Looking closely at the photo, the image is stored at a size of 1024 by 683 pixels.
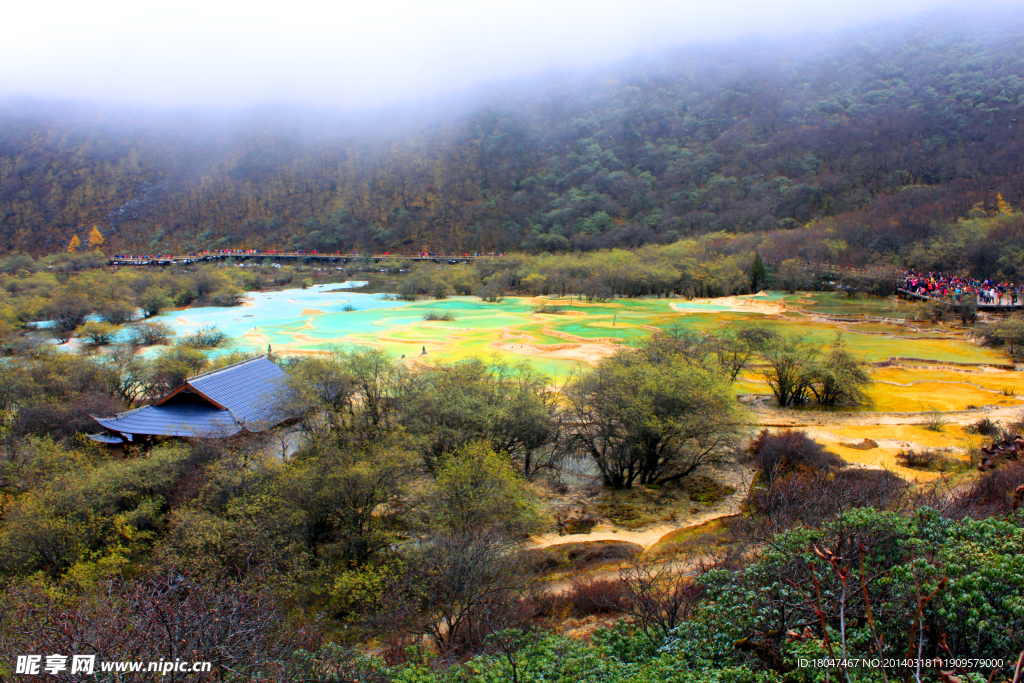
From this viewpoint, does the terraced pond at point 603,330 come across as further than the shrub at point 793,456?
Yes

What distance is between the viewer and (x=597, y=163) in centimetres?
15050

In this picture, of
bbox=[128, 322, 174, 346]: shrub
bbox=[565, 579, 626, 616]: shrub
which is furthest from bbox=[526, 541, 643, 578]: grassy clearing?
bbox=[128, 322, 174, 346]: shrub

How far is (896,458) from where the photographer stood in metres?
22.6

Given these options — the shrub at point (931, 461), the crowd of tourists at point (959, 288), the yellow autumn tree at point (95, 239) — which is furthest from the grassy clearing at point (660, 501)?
the yellow autumn tree at point (95, 239)

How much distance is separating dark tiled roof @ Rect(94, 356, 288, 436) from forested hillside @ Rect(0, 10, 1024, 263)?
292 ft

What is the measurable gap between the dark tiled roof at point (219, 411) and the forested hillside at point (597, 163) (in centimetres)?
8895

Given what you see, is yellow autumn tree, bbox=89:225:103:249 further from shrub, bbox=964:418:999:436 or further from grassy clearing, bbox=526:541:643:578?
shrub, bbox=964:418:999:436

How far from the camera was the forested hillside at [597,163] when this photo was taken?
116 m

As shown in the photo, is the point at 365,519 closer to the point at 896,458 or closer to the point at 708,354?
the point at 896,458

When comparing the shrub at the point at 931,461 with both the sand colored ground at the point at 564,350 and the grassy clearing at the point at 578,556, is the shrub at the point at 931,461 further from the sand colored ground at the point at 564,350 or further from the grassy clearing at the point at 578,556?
the sand colored ground at the point at 564,350

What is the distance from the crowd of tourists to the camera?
58188mm

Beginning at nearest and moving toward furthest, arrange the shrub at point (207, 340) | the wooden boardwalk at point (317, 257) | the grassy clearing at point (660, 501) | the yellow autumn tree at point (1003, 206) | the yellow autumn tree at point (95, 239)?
the grassy clearing at point (660, 501) → the shrub at point (207, 340) → the yellow autumn tree at point (1003, 206) → the wooden boardwalk at point (317, 257) → the yellow autumn tree at point (95, 239)

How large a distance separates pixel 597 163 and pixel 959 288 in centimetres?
10380

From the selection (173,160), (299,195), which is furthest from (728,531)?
(173,160)
